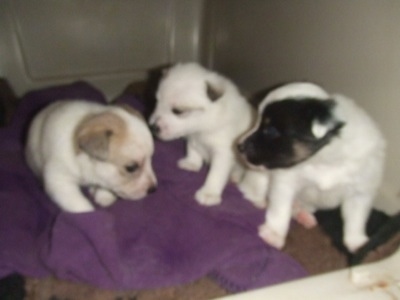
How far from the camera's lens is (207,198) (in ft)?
8.83

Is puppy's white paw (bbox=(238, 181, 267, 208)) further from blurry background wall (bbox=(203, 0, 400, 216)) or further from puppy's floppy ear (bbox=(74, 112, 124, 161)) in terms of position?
puppy's floppy ear (bbox=(74, 112, 124, 161))

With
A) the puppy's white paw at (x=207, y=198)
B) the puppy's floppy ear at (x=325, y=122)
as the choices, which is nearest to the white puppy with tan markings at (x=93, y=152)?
the puppy's white paw at (x=207, y=198)

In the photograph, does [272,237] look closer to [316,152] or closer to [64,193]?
[316,152]

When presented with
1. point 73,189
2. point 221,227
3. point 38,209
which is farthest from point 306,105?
point 38,209

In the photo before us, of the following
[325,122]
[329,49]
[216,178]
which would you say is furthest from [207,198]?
[329,49]

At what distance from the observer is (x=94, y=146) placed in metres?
2.16

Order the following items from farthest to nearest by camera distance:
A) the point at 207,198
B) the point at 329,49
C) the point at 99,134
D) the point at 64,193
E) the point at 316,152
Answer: the point at 329,49, the point at 207,198, the point at 64,193, the point at 99,134, the point at 316,152

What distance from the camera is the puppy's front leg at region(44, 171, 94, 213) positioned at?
2.44m

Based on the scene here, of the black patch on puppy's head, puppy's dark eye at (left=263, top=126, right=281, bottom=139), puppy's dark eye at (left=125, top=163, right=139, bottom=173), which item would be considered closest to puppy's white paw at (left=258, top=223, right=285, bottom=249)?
the black patch on puppy's head

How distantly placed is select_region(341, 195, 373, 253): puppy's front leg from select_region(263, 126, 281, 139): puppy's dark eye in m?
0.57

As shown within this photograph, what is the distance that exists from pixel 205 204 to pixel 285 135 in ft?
2.70

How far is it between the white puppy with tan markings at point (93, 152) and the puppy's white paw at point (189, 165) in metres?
0.59

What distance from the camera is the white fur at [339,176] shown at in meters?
2.09

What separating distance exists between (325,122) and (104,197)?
1.44m
